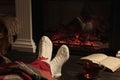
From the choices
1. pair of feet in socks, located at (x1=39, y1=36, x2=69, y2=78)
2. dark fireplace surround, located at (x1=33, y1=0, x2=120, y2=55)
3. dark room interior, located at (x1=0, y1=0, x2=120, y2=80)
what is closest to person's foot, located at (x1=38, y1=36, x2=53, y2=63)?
pair of feet in socks, located at (x1=39, y1=36, x2=69, y2=78)

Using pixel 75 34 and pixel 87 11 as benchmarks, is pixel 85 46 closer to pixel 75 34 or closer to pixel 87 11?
pixel 75 34

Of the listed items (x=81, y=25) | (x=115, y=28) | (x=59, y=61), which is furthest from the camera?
(x=81, y=25)

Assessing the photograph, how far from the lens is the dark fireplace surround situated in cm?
252

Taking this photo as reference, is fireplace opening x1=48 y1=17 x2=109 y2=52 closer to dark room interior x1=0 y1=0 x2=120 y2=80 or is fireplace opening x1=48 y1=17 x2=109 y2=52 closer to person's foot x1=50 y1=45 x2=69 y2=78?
dark room interior x1=0 y1=0 x2=120 y2=80

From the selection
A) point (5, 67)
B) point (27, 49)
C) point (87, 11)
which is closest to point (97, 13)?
point (87, 11)

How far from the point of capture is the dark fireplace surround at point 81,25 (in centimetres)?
252

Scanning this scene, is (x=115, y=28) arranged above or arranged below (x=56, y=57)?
above

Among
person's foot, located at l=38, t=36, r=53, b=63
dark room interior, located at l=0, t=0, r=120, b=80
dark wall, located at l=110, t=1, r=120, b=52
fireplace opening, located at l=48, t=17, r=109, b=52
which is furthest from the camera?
fireplace opening, located at l=48, t=17, r=109, b=52

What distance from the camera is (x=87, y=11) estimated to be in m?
2.59

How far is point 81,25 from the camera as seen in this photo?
2.63 m

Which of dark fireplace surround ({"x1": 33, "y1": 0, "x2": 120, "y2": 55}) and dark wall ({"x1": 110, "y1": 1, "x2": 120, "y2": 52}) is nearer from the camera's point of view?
dark wall ({"x1": 110, "y1": 1, "x2": 120, "y2": 52})

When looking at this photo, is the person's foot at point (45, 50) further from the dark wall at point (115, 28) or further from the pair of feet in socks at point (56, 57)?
the dark wall at point (115, 28)

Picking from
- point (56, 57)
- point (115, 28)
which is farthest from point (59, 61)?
point (115, 28)

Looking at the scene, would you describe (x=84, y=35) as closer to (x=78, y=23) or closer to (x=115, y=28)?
(x=78, y=23)
